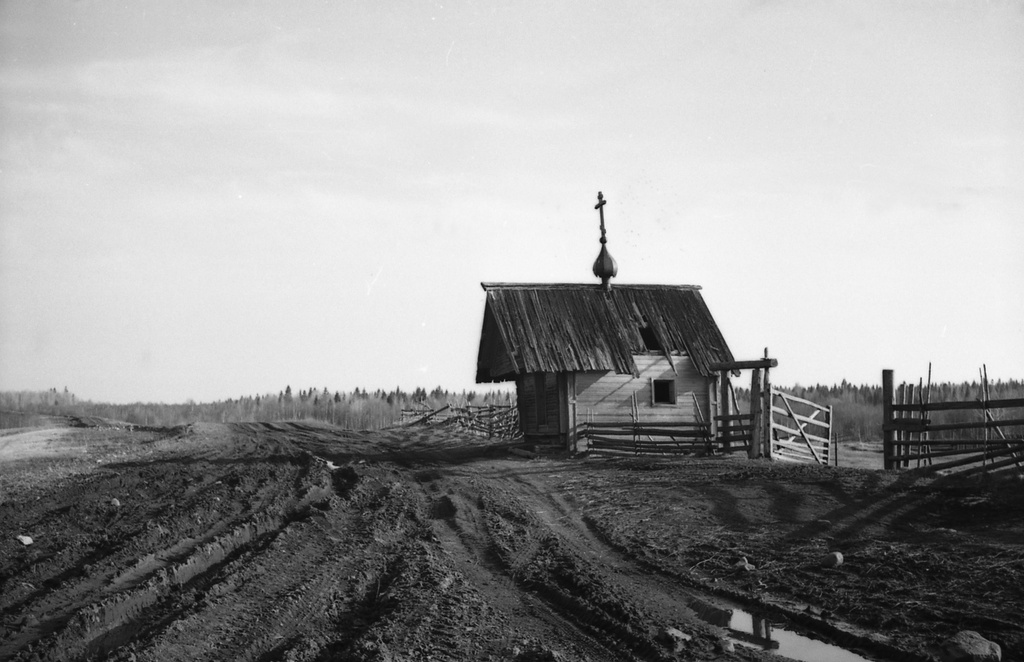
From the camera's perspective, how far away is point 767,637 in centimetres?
711

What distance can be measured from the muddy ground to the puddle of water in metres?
0.04

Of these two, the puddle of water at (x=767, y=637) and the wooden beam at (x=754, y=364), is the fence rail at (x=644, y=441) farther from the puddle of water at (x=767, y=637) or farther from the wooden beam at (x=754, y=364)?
the puddle of water at (x=767, y=637)

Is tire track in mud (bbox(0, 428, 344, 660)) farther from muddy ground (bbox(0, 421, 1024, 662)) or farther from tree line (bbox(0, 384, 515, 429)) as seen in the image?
tree line (bbox(0, 384, 515, 429))

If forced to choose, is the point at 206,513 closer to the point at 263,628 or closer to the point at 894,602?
the point at 263,628

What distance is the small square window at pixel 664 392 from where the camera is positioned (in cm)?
2639

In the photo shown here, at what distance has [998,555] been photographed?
8984 millimetres

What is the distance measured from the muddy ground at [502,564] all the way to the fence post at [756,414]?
300cm

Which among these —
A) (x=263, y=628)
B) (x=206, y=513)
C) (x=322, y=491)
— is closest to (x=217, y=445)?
(x=322, y=491)

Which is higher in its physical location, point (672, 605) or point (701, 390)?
point (701, 390)

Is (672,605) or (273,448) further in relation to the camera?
(273,448)

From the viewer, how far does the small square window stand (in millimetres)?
26391

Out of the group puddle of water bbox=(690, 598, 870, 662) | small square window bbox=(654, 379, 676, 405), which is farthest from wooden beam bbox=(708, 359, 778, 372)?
puddle of water bbox=(690, 598, 870, 662)

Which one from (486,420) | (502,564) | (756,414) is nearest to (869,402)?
(486,420)

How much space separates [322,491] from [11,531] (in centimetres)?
509
